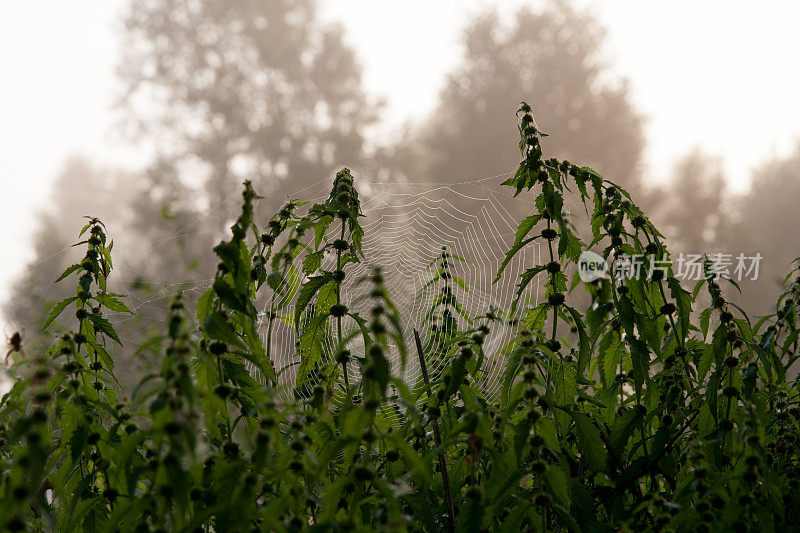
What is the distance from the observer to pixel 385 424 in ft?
3.73

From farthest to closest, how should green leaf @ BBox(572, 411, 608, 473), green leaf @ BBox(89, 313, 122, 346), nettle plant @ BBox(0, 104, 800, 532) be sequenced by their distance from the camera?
green leaf @ BBox(89, 313, 122, 346)
green leaf @ BBox(572, 411, 608, 473)
nettle plant @ BBox(0, 104, 800, 532)

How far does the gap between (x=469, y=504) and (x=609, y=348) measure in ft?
2.04

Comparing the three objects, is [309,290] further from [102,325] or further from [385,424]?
[102,325]

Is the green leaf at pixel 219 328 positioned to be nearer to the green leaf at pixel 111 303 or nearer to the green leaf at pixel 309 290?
the green leaf at pixel 309 290

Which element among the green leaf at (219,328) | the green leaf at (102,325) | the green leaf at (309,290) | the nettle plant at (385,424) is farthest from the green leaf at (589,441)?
the green leaf at (102,325)

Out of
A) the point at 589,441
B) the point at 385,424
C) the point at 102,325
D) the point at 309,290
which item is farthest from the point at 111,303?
the point at 589,441

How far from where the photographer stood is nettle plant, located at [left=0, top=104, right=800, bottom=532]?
0.76 metres

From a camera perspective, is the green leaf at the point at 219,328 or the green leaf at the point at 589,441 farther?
the green leaf at the point at 589,441

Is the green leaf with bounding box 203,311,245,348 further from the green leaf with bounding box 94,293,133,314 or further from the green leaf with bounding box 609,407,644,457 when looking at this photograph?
the green leaf with bounding box 609,407,644,457

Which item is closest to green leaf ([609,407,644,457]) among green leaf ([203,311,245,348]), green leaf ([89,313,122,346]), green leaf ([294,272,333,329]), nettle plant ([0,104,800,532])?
nettle plant ([0,104,800,532])

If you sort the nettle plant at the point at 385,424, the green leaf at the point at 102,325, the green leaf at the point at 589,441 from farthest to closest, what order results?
the green leaf at the point at 102,325
the green leaf at the point at 589,441
the nettle plant at the point at 385,424

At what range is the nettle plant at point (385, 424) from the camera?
76 cm

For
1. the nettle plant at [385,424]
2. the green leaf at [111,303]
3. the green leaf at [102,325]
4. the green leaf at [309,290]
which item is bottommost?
the nettle plant at [385,424]

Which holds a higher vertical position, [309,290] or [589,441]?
[309,290]
